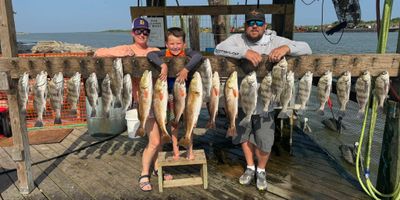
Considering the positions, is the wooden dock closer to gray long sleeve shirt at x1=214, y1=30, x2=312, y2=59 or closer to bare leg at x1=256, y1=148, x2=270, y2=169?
bare leg at x1=256, y1=148, x2=270, y2=169

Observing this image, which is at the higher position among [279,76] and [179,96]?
[279,76]

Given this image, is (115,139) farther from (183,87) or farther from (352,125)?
(352,125)

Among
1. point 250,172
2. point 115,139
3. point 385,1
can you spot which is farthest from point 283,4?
point 115,139

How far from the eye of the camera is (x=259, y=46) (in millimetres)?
3688

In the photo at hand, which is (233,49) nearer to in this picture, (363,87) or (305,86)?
(305,86)

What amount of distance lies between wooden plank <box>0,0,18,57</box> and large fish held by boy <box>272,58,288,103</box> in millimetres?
2926

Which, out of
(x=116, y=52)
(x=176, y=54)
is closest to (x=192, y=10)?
(x=176, y=54)

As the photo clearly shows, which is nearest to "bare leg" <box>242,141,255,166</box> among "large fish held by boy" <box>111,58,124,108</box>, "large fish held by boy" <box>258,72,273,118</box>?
"large fish held by boy" <box>258,72,273,118</box>

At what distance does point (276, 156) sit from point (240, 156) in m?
0.59

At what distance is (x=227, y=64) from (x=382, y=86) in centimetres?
165

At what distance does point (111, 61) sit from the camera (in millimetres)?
3408

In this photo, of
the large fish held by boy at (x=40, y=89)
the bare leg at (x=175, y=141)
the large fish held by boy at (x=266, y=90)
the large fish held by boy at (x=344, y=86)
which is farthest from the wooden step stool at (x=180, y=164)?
the large fish held by boy at (x=344, y=86)

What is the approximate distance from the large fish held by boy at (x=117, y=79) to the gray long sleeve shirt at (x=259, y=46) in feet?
3.55

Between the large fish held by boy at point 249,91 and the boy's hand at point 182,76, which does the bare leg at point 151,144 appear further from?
the large fish held by boy at point 249,91
